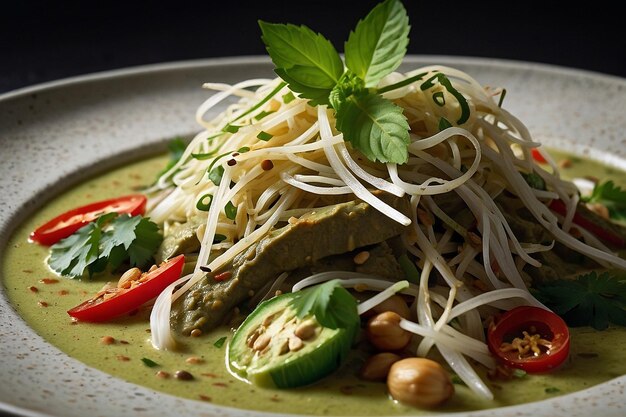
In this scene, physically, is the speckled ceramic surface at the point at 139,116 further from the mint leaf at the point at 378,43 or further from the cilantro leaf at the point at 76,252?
the mint leaf at the point at 378,43

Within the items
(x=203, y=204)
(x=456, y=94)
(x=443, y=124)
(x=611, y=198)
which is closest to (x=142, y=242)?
(x=203, y=204)

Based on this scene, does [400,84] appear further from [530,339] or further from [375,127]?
[530,339]

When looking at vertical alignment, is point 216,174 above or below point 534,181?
above

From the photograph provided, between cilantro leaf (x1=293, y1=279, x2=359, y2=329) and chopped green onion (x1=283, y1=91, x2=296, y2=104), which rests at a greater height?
chopped green onion (x1=283, y1=91, x2=296, y2=104)

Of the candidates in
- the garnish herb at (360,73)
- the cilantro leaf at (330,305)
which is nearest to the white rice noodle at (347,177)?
the garnish herb at (360,73)

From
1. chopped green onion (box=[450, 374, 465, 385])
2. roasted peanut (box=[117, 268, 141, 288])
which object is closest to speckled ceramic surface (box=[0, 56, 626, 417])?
roasted peanut (box=[117, 268, 141, 288])

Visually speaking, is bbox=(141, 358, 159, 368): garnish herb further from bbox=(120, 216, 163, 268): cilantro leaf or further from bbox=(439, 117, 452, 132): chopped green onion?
bbox=(439, 117, 452, 132): chopped green onion
